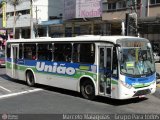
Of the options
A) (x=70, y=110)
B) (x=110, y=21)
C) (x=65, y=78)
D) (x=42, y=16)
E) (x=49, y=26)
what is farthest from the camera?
(x=42, y=16)

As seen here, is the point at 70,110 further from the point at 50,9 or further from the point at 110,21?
the point at 50,9

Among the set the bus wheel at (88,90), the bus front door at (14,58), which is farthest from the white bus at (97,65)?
the bus front door at (14,58)

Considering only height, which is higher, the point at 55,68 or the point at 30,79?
the point at 55,68

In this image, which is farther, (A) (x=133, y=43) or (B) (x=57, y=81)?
(B) (x=57, y=81)

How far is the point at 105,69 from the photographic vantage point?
41.8ft

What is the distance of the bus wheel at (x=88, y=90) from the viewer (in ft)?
44.0

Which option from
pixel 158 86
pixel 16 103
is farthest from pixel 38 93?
pixel 158 86

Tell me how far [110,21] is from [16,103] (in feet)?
117

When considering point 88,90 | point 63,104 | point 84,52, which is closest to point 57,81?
point 88,90

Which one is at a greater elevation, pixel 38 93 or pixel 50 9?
pixel 50 9

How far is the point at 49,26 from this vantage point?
62625mm

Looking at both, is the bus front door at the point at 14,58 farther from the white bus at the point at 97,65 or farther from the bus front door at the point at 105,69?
A: the bus front door at the point at 105,69

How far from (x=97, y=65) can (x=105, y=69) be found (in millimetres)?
479

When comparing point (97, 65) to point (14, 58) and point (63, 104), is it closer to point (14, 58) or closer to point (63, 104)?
point (63, 104)
